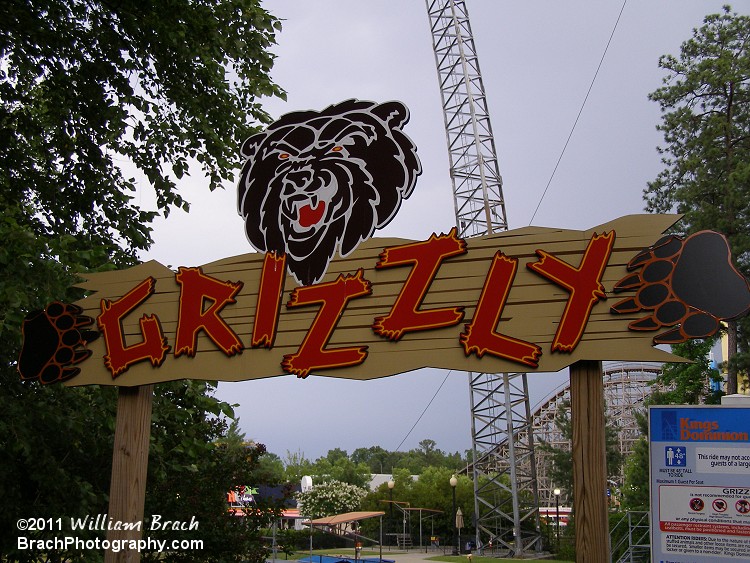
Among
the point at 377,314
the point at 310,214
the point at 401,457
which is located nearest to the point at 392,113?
the point at 310,214

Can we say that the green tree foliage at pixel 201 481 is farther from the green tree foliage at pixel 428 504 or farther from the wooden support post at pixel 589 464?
the green tree foliage at pixel 428 504

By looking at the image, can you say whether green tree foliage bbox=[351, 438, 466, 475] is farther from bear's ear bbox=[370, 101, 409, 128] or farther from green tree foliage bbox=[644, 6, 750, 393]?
bear's ear bbox=[370, 101, 409, 128]

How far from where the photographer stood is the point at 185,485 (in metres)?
11.1

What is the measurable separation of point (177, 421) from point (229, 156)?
3.49 metres

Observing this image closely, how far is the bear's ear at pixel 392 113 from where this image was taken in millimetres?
6734

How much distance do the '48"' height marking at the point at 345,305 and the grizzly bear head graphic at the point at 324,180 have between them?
1.01 feet

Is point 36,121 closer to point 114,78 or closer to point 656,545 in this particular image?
point 114,78

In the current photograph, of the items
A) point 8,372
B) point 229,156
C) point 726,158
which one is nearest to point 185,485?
point 8,372

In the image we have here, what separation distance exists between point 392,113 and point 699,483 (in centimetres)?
432

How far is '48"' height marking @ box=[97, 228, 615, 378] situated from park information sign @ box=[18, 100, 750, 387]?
0.01 meters

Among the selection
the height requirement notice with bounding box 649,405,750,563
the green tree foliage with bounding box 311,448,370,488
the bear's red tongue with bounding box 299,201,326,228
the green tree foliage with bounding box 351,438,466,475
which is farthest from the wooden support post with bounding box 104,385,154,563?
the green tree foliage with bounding box 351,438,466,475

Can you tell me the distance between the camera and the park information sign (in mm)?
5348

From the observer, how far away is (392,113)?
267 inches

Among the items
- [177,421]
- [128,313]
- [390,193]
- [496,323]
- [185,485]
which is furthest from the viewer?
[185,485]
